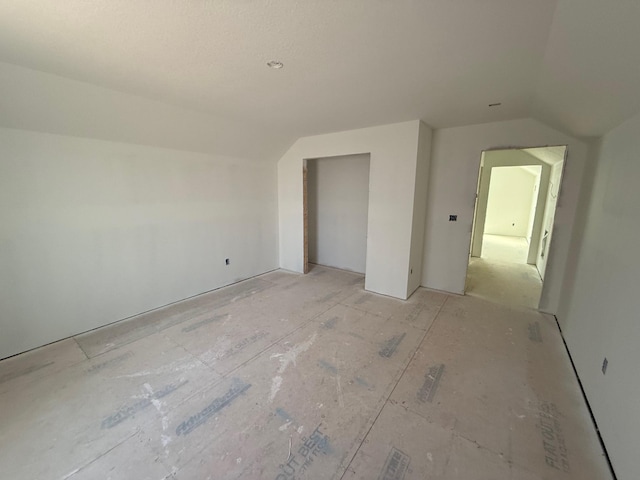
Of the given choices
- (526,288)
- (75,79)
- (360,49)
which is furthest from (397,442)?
(526,288)

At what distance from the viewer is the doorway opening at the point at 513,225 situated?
13.1 feet

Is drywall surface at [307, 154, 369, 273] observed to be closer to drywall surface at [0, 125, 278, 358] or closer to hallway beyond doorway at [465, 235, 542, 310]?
drywall surface at [0, 125, 278, 358]

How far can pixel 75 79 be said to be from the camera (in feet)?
6.75

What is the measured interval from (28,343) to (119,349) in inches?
32.4

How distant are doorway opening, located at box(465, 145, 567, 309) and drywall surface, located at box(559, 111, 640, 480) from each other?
0.97m

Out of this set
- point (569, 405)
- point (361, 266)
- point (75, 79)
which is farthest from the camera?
point (361, 266)

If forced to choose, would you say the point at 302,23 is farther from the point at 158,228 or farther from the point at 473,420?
the point at 158,228

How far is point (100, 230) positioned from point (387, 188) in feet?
11.3

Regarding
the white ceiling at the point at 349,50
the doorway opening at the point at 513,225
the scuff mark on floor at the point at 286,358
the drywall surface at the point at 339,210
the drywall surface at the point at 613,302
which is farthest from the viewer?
the drywall surface at the point at 339,210

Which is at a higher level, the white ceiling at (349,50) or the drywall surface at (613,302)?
the white ceiling at (349,50)

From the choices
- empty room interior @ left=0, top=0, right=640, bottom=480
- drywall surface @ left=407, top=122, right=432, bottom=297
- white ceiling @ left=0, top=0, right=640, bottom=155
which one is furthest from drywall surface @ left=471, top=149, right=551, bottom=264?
white ceiling @ left=0, top=0, right=640, bottom=155

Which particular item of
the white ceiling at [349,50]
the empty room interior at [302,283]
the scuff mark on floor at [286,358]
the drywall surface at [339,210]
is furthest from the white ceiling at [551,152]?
the scuff mark on floor at [286,358]

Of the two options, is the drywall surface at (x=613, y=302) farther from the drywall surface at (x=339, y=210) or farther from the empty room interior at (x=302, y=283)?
the drywall surface at (x=339, y=210)

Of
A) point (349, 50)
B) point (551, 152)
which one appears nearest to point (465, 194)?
point (551, 152)
